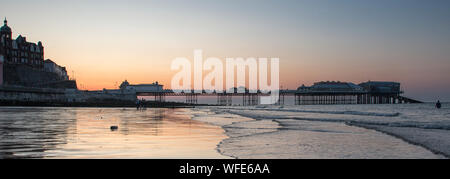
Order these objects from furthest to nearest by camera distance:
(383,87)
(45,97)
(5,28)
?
1. (383,87)
2. (5,28)
3. (45,97)

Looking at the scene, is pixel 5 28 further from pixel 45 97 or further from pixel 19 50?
pixel 45 97

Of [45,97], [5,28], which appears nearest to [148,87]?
[5,28]

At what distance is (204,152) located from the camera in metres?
11.8

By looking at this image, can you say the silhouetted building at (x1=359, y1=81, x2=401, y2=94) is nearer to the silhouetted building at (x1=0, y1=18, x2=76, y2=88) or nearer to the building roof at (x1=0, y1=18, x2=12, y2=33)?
the silhouetted building at (x1=0, y1=18, x2=76, y2=88)

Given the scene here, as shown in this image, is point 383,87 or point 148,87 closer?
point 148,87

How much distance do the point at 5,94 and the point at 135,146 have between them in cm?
7487

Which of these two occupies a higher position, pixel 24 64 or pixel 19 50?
pixel 19 50

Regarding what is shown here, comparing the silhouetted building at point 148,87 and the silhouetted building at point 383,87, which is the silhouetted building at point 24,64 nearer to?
the silhouetted building at point 148,87

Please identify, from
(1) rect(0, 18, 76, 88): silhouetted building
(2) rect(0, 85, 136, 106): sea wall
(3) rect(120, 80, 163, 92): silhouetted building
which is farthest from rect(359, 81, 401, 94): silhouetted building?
(1) rect(0, 18, 76, 88): silhouetted building

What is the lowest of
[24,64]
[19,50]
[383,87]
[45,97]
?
[45,97]

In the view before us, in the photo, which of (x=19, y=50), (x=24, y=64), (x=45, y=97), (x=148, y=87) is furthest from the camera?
(x=148, y=87)

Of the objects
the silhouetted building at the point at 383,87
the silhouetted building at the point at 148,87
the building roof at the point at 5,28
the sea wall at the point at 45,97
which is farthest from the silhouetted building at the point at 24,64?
the silhouetted building at the point at 383,87
